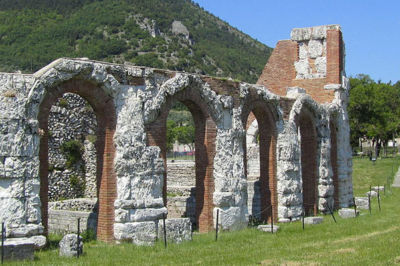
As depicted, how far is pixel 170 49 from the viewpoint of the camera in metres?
78.6

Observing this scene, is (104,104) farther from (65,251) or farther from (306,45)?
(306,45)

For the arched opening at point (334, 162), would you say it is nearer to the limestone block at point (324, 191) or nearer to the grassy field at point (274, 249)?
the limestone block at point (324, 191)

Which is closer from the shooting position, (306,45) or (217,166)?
(217,166)

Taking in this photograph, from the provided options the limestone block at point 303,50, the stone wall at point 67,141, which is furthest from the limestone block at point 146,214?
the limestone block at point 303,50

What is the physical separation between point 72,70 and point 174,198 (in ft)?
24.7

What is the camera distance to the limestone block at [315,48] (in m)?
23.0

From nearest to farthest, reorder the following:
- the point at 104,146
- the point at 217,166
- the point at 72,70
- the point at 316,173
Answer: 1. the point at 72,70
2. the point at 104,146
3. the point at 217,166
4. the point at 316,173

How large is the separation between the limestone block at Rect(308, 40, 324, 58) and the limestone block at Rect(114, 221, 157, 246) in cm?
1270

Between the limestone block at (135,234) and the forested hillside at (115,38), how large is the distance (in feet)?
148

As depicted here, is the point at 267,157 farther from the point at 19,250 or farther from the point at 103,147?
the point at 19,250

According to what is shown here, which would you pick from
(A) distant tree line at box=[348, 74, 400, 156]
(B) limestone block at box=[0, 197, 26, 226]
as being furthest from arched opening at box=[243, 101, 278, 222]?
(A) distant tree line at box=[348, 74, 400, 156]

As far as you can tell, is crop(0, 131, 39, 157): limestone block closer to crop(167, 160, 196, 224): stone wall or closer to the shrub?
crop(167, 160, 196, 224): stone wall

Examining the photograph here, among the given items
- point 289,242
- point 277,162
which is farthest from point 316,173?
point 289,242

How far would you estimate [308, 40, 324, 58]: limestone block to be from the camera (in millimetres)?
22984
